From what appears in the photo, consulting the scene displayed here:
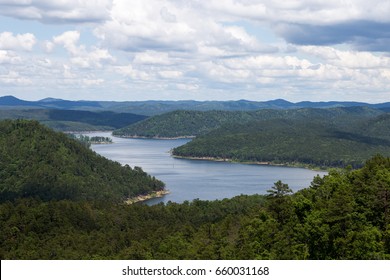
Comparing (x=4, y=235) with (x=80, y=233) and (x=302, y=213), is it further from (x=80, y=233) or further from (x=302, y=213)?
(x=302, y=213)

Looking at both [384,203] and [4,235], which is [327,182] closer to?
[384,203]

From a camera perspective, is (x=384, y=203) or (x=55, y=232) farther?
(x=55, y=232)

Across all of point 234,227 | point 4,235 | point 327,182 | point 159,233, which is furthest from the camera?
point 4,235

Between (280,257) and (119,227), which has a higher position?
(280,257)

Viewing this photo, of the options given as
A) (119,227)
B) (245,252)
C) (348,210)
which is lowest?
(119,227)

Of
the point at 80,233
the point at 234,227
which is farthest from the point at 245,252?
the point at 80,233

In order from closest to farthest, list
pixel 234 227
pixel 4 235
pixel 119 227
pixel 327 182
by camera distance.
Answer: pixel 327 182
pixel 234 227
pixel 4 235
pixel 119 227

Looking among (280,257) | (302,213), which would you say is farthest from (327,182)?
(280,257)
